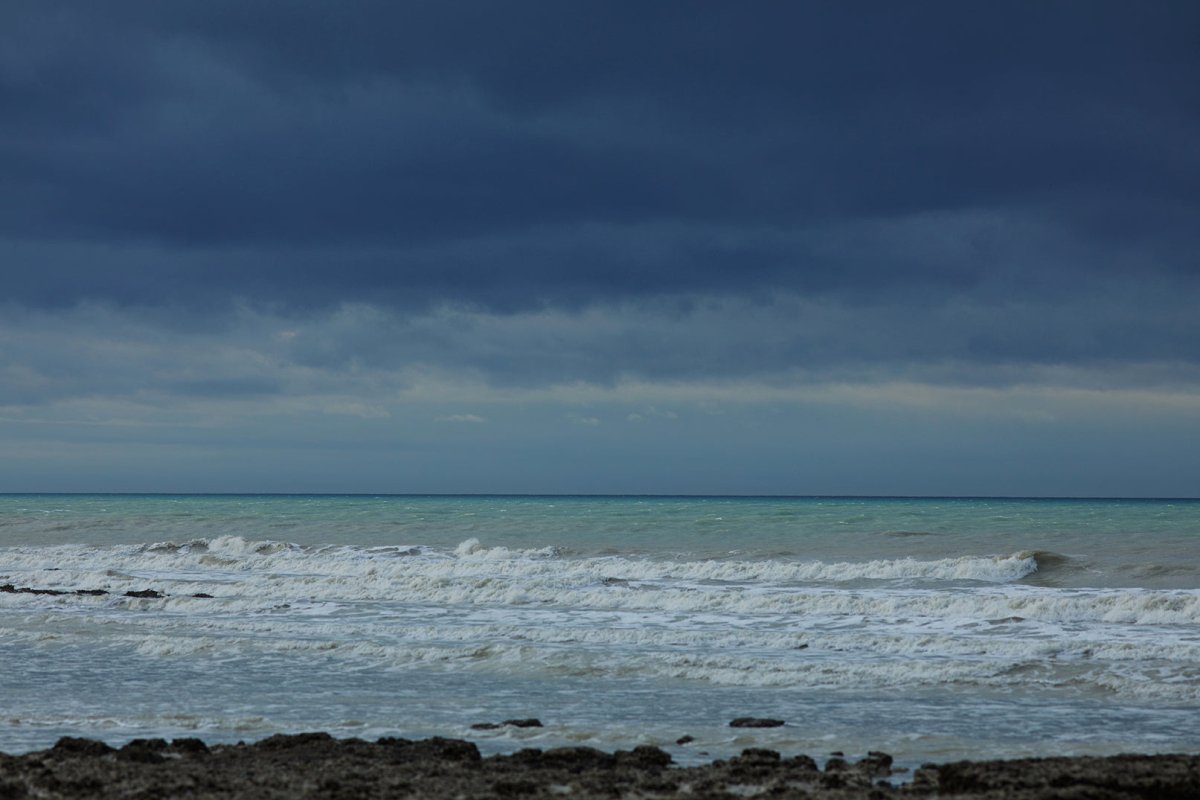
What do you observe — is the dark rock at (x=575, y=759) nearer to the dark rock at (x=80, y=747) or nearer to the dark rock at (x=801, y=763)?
the dark rock at (x=801, y=763)

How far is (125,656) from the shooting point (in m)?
16.9

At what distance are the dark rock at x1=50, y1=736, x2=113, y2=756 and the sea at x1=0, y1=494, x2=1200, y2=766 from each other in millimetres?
625

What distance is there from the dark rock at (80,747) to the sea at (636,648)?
2.05ft

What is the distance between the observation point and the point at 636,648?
17438 millimetres

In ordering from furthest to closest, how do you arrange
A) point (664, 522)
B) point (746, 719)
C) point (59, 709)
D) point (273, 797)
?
1. point (664, 522)
2. point (59, 709)
3. point (746, 719)
4. point (273, 797)

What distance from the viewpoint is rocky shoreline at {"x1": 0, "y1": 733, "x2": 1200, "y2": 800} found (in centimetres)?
845

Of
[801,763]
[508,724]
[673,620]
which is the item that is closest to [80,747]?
[508,724]

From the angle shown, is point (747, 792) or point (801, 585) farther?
point (801, 585)

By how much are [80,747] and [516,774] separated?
449 centimetres

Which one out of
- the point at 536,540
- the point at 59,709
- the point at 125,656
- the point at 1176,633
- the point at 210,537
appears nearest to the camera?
the point at 59,709

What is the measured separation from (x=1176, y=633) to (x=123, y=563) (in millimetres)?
32247

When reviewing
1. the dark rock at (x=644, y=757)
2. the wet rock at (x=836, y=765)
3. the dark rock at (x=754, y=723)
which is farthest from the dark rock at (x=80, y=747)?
the wet rock at (x=836, y=765)

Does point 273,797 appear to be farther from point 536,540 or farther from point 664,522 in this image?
point 664,522

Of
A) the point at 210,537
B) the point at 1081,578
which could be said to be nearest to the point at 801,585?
the point at 1081,578
